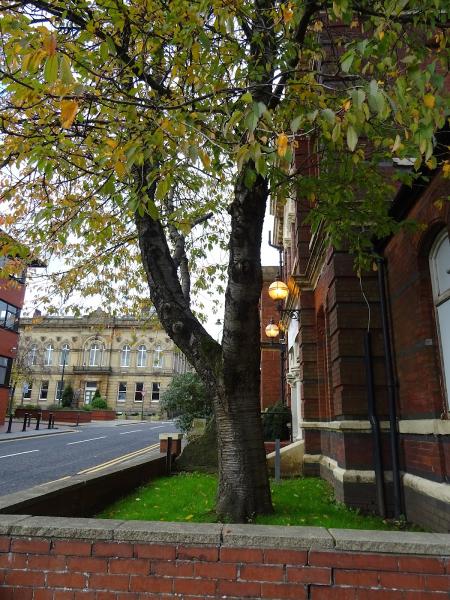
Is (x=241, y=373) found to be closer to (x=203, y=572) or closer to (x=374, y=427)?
(x=203, y=572)

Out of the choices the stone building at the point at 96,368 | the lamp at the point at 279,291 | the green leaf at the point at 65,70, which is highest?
the stone building at the point at 96,368

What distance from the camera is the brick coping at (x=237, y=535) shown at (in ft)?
10.8

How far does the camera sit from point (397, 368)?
7164 mm

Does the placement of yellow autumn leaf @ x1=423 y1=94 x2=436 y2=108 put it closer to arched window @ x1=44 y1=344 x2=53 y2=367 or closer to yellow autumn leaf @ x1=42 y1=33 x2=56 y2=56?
yellow autumn leaf @ x1=42 y1=33 x2=56 y2=56

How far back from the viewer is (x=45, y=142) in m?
5.79

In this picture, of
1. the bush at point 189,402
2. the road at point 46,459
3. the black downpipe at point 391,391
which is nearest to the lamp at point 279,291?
the black downpipe at point 391,391

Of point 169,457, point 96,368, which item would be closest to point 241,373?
point 169,457

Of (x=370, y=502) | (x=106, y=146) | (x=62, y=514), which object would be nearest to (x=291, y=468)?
(x=370, y=502)

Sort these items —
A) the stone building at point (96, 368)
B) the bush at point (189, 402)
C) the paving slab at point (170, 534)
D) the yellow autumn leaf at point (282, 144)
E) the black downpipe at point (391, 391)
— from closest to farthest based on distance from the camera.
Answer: the paving slab at point (170, 534) < the yellow autumn leaf at point (282, 144) < the black downpipe at point (391, 391) < the bush at point (189, 402) < the stone building at point (96, 368)

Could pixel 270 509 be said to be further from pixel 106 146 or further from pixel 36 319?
pixel 36 319

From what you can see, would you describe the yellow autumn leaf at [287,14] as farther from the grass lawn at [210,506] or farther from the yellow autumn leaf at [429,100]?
the grass lawn at [210,506]

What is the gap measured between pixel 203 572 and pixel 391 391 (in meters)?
4.61

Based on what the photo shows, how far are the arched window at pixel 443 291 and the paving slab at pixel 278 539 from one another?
297 cm

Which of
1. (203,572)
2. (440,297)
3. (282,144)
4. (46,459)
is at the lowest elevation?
(46,459)
